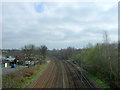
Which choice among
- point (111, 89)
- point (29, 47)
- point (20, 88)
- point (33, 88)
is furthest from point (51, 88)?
point (29, 47)

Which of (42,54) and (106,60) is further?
(42,54)

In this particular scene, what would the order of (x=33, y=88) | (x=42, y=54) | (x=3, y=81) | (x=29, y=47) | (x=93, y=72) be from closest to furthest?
(x=3, y=81) < (x=33, y=88) < (x=93, y=72) < (x=29, y=47) < (x=42, y=54)

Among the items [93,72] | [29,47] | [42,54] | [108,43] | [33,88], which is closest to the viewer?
[33,88]

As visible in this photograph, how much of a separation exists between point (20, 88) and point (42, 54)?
49324mm

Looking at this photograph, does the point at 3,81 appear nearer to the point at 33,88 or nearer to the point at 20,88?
the point at 20,88

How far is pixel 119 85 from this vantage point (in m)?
18.1

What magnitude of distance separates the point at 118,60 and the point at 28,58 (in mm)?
30997

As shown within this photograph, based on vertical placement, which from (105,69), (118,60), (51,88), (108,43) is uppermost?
(108,43)

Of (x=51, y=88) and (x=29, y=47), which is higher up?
(x=29, y=47)

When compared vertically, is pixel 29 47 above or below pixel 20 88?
above

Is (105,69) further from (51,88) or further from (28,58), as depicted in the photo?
(28,58)

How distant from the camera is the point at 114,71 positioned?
20266 millimetres

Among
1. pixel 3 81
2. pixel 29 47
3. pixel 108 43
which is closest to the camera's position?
pixel 3 81

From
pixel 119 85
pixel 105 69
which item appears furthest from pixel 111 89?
pixel 105 69
